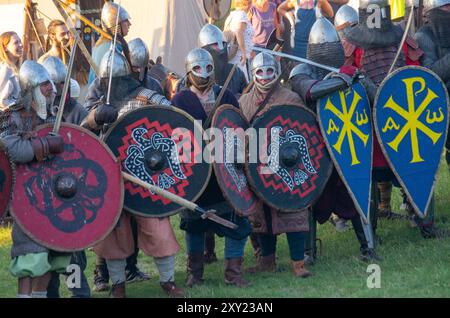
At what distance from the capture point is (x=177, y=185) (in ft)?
24.3

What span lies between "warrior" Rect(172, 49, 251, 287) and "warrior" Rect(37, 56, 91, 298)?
2.23 ft

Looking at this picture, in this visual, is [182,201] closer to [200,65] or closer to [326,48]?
[200,65]

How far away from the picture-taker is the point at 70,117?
7.70 meters

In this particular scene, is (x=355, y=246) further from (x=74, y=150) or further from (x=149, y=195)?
(x=74, y=150)

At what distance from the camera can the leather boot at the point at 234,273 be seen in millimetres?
7818

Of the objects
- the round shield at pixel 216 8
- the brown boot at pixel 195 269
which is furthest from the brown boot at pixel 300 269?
the round shield at pixel 216 8

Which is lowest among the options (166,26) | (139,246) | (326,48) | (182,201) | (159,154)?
(139,246)

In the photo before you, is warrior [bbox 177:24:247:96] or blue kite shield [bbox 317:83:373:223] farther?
warrior [bbox 177:24:247:96]

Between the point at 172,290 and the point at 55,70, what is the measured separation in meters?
1.87

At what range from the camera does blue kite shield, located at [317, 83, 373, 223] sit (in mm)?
7938

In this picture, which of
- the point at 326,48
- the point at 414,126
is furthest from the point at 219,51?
the point at 414,126

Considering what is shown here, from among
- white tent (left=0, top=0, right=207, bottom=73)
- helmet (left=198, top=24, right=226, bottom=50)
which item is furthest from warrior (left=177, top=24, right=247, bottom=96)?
white tent (left=0, top=0, right=207, bottom=73)

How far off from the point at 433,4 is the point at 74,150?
3556 millimetres

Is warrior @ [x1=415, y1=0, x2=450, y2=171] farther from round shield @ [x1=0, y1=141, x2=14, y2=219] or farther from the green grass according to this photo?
round shield @ [x1=0, y1=141, x2=14, y2=219]
